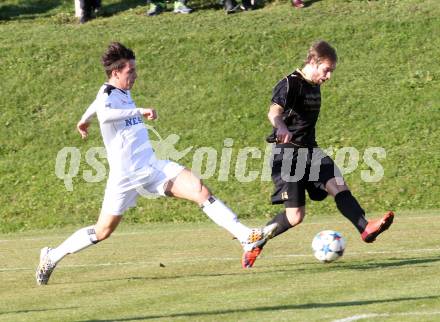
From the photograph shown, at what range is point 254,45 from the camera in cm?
2356

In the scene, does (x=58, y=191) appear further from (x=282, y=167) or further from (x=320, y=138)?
(x=282, y=167)

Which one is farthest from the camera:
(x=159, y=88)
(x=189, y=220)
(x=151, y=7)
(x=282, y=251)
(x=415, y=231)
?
(x=151, y=7)

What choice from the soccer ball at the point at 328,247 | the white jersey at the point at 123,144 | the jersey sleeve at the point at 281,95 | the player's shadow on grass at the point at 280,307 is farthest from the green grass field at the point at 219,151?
the jersey sleeve at the point at 281,95

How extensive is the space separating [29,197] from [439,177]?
742 cm

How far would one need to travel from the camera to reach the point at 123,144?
1038 cm

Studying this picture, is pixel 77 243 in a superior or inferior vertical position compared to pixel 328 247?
superior

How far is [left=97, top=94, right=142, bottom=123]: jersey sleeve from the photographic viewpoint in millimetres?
10125

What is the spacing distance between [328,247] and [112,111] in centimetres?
255

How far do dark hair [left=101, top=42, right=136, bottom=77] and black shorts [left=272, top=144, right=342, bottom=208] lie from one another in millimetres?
1793

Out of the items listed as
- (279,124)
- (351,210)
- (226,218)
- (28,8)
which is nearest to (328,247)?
(351,210)

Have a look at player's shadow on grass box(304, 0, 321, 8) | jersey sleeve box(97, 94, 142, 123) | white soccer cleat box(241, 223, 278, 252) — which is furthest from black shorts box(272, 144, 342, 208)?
player's shadow on grass box(304, 0, 321, 8)

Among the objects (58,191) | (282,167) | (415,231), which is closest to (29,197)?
(58,191)

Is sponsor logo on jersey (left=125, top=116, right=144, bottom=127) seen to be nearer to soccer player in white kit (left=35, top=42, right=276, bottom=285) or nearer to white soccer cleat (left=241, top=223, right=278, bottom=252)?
soccer player in white kit (left=35, top=42, right=276, bottom=285)

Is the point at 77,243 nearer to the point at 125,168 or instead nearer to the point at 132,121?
the point at 125,168
